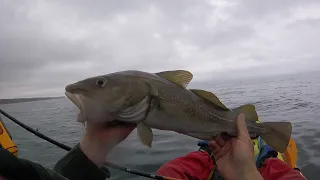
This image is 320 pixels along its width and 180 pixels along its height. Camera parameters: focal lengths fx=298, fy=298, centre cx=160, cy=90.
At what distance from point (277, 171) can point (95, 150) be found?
2.72 metres

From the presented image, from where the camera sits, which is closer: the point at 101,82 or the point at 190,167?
the point at 101,82

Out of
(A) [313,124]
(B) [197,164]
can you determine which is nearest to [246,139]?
(B) [197,164]

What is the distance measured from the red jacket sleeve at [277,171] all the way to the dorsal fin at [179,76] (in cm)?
222

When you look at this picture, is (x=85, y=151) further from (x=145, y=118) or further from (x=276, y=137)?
(x=276, y=137)

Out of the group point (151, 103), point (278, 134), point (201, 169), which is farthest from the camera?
point (201, 169)

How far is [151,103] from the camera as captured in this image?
2406 millimetres

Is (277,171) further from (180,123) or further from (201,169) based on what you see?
(180,123)

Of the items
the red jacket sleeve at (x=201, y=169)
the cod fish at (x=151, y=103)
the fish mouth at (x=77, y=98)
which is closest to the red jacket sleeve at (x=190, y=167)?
the red jacket sleeve at (x=201, y=169)

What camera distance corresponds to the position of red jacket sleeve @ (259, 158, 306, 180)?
391cm

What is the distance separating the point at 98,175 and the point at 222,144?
52.6 inches

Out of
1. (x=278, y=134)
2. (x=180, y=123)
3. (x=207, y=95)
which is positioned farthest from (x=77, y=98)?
(x=278, y=134)

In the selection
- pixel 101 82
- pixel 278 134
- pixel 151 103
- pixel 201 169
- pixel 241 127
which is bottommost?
pixel 201 169

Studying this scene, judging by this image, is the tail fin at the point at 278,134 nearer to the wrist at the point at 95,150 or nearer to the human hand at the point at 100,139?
the human hand at the point at 100,139

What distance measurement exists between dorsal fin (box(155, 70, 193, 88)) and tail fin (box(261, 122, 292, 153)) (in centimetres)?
111
